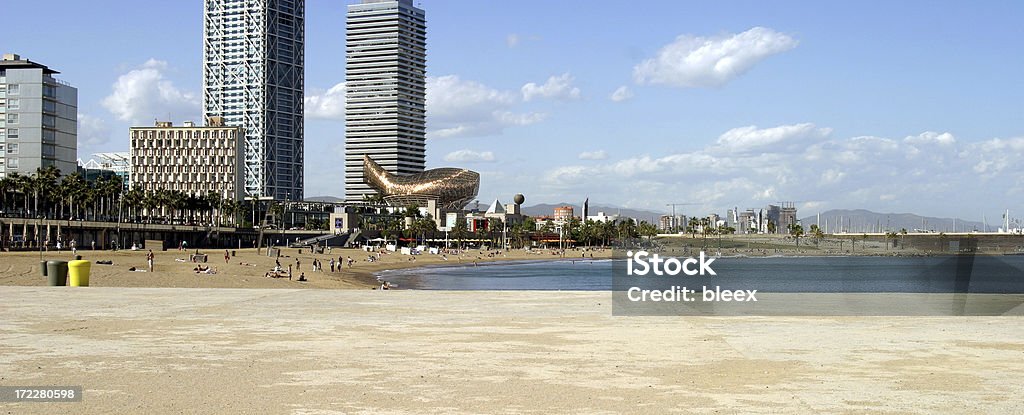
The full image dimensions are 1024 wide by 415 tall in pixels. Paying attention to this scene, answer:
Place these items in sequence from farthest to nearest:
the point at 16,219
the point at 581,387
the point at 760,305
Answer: the point at 16,219, the point at 760,305, the point at 581,387

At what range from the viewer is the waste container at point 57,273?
34.6m

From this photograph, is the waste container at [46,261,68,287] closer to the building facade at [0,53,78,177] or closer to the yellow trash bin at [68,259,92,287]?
the yellow trash bin at [68,259,92,287]

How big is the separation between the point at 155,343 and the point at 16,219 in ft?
356

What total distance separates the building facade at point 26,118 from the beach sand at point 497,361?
133m

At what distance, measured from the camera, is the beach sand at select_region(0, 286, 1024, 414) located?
11.6 metres

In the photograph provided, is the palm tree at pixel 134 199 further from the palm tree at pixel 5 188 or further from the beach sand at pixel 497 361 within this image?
the beach sand at pixel 497 361

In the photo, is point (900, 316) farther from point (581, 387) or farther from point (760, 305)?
point (581, 387)

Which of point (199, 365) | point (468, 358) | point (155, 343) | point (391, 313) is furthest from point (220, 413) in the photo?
point (391, 313)

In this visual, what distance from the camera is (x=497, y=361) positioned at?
1516 centimetres

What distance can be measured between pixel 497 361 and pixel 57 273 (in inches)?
998

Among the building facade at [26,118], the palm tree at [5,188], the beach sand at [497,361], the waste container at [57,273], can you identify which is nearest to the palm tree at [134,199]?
the building facade at [26,118]

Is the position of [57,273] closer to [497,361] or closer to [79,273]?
[79,273]

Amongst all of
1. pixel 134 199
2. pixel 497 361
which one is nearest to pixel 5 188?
pixel 134 199

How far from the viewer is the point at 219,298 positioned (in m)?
29.1
